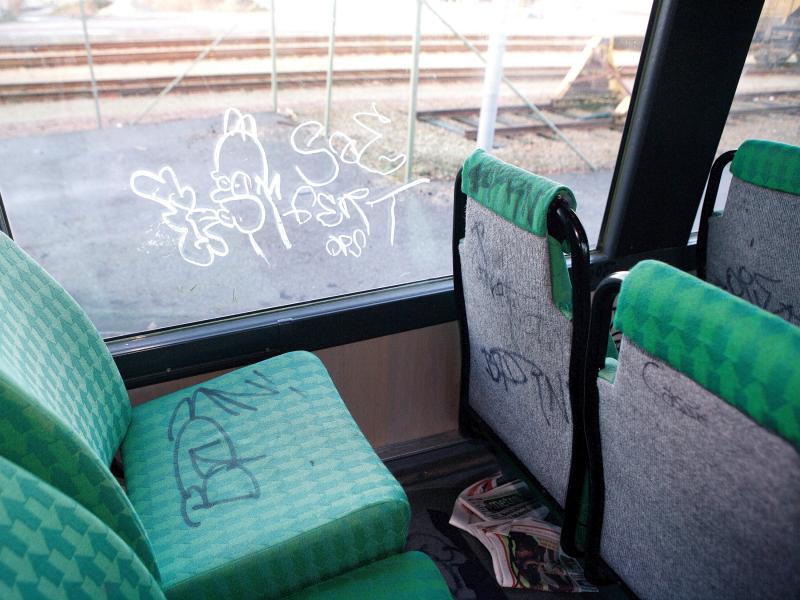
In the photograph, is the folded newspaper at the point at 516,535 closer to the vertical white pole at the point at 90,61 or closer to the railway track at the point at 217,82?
the railway track at the point at 217,82

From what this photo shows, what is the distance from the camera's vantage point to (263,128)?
1.56 meters

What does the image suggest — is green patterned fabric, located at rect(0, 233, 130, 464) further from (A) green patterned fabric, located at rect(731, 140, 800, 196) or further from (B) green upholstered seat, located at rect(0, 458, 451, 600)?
(A) green patterned fabric, located at rect(731, 140, 800, 196)

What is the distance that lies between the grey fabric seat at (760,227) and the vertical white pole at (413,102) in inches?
36.4

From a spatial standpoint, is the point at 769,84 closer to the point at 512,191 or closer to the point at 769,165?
the point at 769,165

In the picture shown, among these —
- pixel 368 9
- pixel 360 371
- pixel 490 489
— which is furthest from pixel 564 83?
pixel 490 489

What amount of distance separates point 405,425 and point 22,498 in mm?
1500

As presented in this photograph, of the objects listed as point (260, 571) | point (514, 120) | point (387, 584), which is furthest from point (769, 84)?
point (260, 571)

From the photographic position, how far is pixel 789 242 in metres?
1.71

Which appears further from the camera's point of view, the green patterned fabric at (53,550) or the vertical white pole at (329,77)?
the vertical white pole at (329,77)

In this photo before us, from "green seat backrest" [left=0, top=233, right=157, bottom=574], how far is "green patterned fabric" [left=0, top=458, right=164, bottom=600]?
0.20 m

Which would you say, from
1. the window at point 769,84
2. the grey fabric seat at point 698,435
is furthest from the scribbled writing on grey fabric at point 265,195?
the window at point 769,84

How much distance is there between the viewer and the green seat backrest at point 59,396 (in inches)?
33.3

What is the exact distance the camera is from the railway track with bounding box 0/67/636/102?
1345 millimetres

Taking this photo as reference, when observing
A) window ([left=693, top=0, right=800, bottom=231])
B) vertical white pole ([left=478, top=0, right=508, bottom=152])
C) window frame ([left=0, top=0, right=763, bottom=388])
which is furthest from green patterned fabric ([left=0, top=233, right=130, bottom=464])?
window ([left=693, top=0, right=800, bottom=231])
